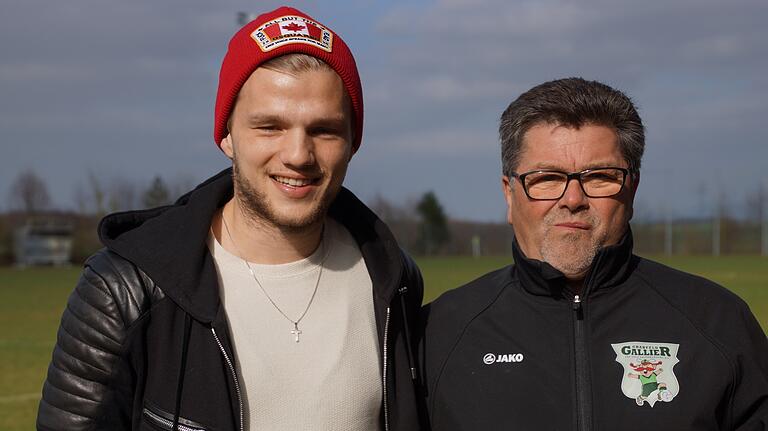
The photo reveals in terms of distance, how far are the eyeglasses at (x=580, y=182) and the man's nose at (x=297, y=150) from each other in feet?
2.56

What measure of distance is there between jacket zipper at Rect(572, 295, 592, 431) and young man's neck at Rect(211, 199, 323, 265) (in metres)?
1.02

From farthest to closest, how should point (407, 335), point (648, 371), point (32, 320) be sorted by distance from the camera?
1. point (32, 320)
2. point (407, 335)
3. point (648, 371)

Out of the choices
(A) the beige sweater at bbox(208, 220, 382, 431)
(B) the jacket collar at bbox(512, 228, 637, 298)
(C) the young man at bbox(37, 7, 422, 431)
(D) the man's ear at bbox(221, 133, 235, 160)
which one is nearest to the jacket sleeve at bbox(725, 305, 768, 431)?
(B) the jacket collar at bbox(512, 228, 637, 298)

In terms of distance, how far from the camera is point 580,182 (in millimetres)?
3113

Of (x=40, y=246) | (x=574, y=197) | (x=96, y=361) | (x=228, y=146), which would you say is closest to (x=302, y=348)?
(x=96, y=361)

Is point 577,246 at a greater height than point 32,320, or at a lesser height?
greater

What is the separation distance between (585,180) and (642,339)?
0.59 metres

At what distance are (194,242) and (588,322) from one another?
1428 millimetres

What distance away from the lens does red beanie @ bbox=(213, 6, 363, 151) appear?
3.09 metres

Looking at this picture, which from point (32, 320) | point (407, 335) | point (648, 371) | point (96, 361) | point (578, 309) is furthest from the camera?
point (32, 320)

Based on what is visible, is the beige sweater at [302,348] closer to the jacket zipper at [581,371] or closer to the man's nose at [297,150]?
the man's nose at [297,150]

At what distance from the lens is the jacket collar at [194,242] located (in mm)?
3004

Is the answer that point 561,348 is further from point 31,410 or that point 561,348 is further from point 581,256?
point 31,410

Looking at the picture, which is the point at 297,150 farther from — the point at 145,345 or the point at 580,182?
the point at 580,182
